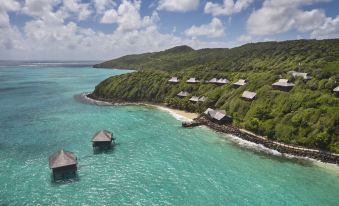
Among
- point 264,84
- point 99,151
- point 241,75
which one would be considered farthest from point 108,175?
point 241,75

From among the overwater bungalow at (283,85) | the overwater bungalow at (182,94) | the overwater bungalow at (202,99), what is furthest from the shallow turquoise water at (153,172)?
the overwater bungalow at (182,94)

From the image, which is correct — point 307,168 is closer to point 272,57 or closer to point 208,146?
point 208,146

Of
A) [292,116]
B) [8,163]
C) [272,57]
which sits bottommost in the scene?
[8,163]

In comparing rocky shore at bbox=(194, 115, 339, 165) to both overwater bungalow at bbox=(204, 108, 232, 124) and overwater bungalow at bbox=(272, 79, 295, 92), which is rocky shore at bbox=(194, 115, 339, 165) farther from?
overwater bungalow at bbox=(272, 79, 295, 92)

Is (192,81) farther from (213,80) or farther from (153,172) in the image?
(153,172)

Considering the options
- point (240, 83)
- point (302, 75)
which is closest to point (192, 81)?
point (240, 83)

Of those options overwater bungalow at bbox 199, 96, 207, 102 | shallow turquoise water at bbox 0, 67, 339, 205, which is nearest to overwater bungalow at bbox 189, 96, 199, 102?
overwater bungalow at bbox 199, 96, 207, 102
